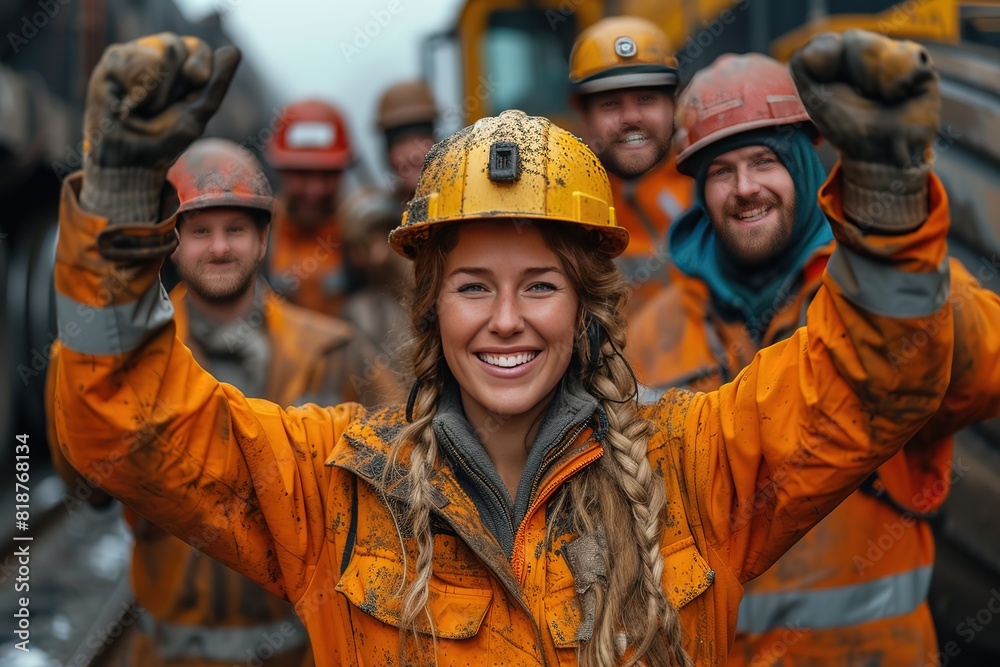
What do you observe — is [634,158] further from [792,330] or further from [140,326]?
[140,326]

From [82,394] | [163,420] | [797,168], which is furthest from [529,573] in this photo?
[797,168]

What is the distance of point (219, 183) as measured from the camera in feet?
10.1

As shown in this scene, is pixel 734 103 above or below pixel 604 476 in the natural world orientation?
above

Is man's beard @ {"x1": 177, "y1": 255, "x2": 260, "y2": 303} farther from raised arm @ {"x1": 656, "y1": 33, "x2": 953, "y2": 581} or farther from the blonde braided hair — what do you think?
raised arm @ {"x1": 656, "y1": 33, "x2": 953, "y2": 581}

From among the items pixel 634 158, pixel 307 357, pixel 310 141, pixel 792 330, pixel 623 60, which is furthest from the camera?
pixel 310 141

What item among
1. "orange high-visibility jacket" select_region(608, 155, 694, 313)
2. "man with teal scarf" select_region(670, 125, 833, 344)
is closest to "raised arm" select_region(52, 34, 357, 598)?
"man with teal scarf" select_region(670, 125, 833, 344)

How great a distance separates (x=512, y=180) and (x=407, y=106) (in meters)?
4.60

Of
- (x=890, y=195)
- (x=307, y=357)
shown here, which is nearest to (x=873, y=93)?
(x=890, y=195)

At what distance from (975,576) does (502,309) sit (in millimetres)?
2457

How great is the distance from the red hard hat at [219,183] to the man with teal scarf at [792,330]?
1.26 meters

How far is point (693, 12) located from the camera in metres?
4.92

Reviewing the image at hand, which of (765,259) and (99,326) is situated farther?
(765,259)

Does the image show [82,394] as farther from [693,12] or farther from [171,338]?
[693,12]

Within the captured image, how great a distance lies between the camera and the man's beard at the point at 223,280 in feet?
9.84
